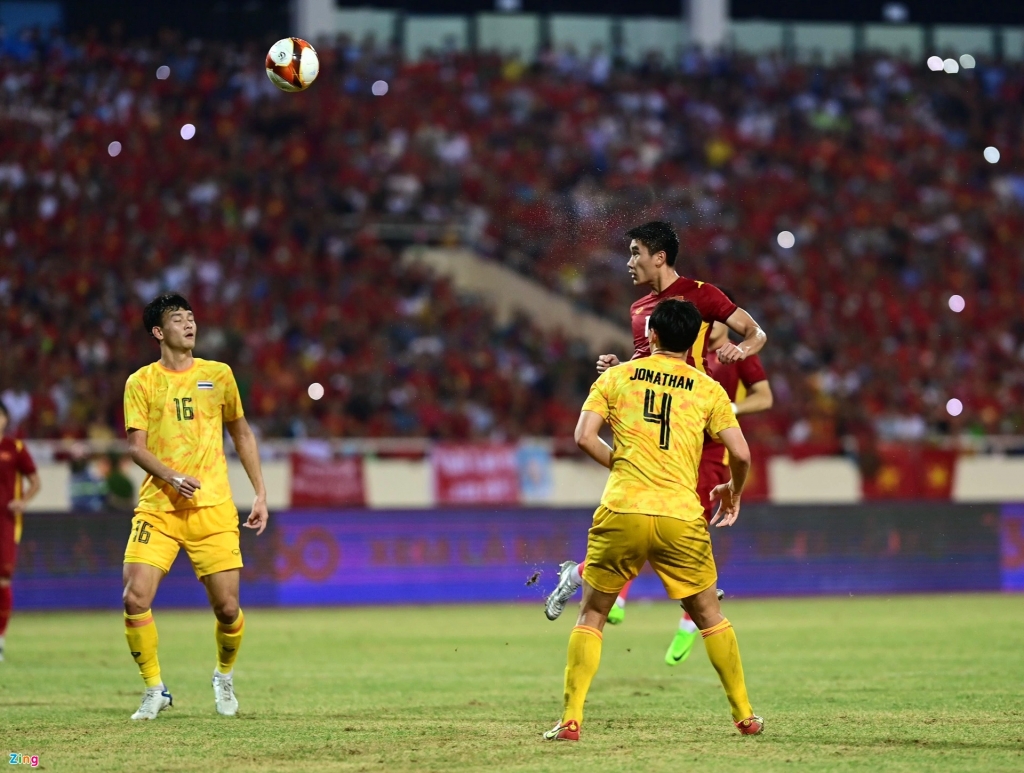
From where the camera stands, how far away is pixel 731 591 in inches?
869

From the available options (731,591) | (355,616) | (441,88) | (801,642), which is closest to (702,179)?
(441,88)

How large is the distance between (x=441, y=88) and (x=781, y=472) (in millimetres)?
11758

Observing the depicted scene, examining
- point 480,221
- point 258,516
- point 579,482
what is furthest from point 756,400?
point 480,221

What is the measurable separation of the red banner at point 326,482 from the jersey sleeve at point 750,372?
12.8 m

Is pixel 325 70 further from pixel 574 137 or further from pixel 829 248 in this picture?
pixel 829 248

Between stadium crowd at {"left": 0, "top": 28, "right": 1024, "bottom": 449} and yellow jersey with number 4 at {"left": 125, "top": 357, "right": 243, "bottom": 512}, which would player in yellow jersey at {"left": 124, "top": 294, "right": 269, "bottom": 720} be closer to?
yellow jersey with number 4 at {"left": 125, "top": 357, "right": 243, "bottom": 512}

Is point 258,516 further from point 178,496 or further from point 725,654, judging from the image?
point 725,654

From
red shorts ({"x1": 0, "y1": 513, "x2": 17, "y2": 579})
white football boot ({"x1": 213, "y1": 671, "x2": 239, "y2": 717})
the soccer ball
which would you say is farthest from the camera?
red shorts ({"x1": 0, "y1": 513, "x2": 17, "y2": 579})

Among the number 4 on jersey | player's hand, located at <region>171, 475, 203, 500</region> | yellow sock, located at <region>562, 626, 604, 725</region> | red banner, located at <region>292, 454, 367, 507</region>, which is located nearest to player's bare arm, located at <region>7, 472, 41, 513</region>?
player's hand, located at <region>171, 475, 203, 500</region>

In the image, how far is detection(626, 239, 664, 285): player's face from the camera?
372 inches

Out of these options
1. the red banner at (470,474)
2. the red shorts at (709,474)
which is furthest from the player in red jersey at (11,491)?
the red banner at (470,474)

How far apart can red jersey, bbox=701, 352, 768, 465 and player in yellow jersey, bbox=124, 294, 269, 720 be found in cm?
346

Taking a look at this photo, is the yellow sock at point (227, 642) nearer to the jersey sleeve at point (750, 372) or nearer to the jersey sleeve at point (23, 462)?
the jersey sleeve at point (750, 372)

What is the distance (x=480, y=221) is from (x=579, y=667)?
77.2 ft
